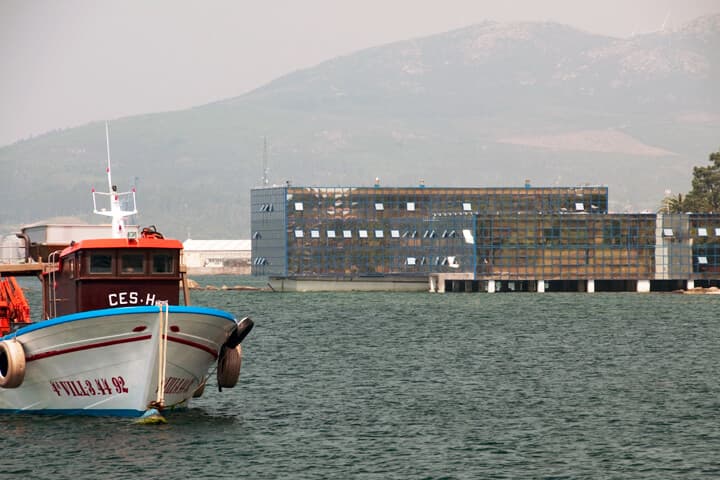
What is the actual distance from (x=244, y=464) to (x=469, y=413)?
1590 cm

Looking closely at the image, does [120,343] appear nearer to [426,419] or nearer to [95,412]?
[95,412]

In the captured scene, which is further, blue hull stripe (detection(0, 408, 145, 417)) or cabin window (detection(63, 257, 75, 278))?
cabin window (detection(63, 257, 75, 278))

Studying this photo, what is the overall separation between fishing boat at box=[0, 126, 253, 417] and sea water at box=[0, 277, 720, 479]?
107cm

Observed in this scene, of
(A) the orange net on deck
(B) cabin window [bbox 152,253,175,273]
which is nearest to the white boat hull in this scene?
(B) cabin window [bbox 152,253,175,273]

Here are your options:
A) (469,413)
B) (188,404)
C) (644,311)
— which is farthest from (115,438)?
(644,311)

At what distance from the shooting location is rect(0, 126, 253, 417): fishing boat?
4734 cm

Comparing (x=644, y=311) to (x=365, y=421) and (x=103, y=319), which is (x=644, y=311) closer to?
(x=365, y=421)

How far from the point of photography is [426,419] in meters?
54.5

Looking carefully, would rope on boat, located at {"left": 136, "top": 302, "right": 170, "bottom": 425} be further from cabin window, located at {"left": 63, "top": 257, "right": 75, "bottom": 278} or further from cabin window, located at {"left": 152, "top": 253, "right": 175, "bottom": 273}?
cabin window, located at {"left": 63, "top": 257, "right": 75, "bottom": 278}

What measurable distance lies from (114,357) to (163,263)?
492 centimetres

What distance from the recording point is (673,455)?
45844 mm

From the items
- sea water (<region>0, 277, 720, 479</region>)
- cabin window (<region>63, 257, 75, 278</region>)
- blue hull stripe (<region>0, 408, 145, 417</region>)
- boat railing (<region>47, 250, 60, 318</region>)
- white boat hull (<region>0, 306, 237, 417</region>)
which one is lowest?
sea water (<region>0, 277, 720, 479</region>)

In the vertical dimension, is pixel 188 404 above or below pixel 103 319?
below

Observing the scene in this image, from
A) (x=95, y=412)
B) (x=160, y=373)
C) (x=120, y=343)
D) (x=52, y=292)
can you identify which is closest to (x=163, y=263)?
(x=120, y=343)
